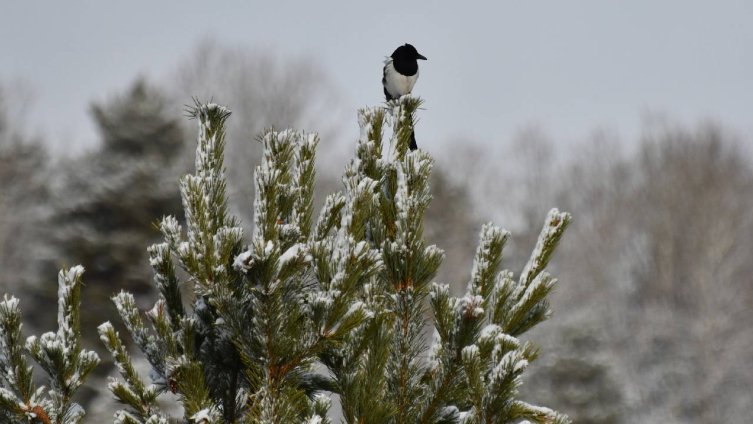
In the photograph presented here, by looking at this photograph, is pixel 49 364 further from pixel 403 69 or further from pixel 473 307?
pixel 403 69

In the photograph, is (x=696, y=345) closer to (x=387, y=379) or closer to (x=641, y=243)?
(x=641, y=243)

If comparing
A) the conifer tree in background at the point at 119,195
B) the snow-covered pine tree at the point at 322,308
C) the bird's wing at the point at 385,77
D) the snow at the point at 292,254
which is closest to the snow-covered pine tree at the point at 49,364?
the snow-covered pine tree at the point at 322,308

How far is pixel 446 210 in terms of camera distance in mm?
26562

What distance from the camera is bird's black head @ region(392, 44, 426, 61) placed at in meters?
4.13

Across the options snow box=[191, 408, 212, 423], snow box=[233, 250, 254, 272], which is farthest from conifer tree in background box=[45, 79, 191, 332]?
snow box=[233, 250, 254, 272]

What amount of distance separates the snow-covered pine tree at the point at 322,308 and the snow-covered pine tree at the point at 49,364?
0.11 metres

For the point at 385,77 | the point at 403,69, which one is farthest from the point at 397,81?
the point at 385,77

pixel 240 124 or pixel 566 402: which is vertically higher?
pixel 240 124

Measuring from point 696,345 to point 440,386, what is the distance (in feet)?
73.8

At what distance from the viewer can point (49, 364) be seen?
1958mm

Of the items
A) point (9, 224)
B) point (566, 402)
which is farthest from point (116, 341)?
point (9, 224)

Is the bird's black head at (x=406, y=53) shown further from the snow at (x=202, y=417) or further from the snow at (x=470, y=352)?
the snow at (x=202, y=417)

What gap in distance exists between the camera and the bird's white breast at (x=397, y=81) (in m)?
4.16

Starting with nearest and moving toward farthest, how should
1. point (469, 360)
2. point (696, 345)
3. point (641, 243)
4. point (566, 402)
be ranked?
point (469, 360)
point (566, 402)
point (696, 345)
point (641, 243)
